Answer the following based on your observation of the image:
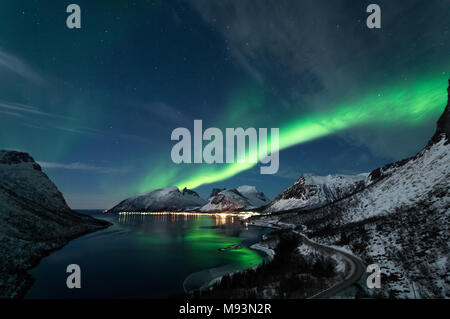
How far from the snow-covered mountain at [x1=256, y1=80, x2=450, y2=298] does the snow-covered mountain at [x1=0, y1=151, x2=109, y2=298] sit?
48018 millimetres

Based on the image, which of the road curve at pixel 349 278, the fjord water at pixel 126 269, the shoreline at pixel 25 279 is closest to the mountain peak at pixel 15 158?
the fjord water at pixel 126 269

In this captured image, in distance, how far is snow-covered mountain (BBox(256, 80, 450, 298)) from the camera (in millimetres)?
20906

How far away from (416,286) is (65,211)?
370 ft

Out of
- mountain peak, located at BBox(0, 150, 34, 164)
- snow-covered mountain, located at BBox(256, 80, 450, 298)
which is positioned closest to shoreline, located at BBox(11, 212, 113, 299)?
snow-covered mountain, located at BBox(256, 80, 450, 298)

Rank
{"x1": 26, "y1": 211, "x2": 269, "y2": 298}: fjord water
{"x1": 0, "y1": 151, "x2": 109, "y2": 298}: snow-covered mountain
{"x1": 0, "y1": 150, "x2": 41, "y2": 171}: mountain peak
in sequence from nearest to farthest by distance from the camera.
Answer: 1. {"x1": 26, "y1": 211, "x2": 269, "y2": 298}: fjord water
2. {"x1": 0, "y1": 151, "x2": 109, "y2": 298}: snow-covered mountain
3. {"x1": 0, "y1": 150, "x2": 41, "y2": 171}: mountain peak

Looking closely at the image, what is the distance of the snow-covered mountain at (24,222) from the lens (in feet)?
108

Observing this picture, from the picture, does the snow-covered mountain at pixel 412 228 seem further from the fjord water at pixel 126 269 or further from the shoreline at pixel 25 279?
the shoreline at pixel 25 279

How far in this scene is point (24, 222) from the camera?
50656 mm

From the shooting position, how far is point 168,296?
26484 millimetres

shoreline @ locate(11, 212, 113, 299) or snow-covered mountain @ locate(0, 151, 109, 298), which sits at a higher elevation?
snow-covered mountain @ locate(0, 151, 109, 298)

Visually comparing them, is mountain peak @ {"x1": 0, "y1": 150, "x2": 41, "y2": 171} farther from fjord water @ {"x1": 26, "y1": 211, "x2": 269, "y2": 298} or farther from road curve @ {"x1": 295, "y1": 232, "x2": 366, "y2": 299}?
road curve @ {"x1": 295, "y1": 232, "x2": 366, "y2": 299}

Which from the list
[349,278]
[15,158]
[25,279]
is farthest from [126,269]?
[15,158]
